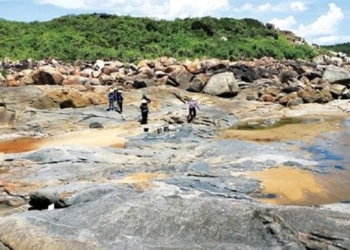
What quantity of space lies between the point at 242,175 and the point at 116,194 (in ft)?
23.2

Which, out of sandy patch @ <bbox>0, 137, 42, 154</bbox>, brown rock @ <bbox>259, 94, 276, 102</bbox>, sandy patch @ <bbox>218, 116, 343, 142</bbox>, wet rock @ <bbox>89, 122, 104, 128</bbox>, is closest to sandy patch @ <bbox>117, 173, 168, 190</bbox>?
sandy patch @ <bbox>0, 137, 42, 154</bbox>

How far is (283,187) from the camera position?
1688 centimetres

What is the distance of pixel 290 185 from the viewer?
17109 mm

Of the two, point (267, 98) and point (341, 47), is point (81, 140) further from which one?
point (341, 47)

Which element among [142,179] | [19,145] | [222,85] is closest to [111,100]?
[19,145]

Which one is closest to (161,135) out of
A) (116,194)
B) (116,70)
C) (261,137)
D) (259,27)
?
(261,137)

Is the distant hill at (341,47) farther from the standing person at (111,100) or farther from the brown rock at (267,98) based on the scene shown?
the standing person at (111,100)

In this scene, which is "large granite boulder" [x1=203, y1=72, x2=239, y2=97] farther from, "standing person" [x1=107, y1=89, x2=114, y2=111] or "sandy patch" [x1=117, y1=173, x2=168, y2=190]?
"sandy patch" [x1=117, y1=173, x2=168, y2=190]

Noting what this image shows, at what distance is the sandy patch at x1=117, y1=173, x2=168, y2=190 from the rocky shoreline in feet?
0.12

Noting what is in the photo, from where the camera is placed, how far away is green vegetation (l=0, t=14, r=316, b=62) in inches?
2264

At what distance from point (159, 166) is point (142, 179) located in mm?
2033

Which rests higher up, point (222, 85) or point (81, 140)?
point (222, 85)

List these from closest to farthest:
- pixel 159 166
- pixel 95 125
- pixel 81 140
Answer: pixel 159 166, pixel 81 140, pixel 95 125

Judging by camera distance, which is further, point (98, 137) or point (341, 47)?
point (341, 47)
